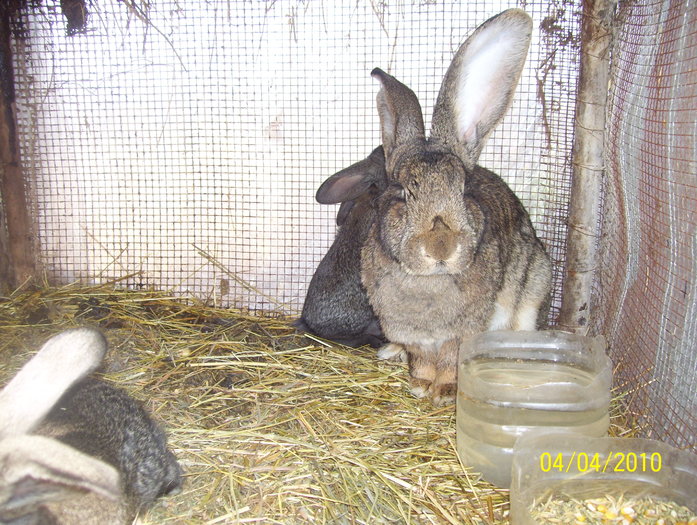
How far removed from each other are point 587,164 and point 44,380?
2.88 m

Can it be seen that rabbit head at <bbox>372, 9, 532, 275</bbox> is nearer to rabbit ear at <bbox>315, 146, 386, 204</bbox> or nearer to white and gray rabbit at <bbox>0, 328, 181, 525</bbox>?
rabbit ear at <bbox>315, 146, 386, 204</bbox>

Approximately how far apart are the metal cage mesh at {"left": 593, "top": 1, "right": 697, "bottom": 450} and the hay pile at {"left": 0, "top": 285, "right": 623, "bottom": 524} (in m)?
0.32

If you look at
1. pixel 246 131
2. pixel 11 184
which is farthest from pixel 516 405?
pixel 11 184

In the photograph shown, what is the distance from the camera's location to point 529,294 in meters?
3.16

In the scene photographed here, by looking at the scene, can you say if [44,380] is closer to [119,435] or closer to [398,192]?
[119,435]

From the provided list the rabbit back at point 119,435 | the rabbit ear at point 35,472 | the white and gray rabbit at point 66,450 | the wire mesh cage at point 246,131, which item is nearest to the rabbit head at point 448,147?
the wire mesh cage at point 246,131

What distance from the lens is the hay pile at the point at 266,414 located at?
6.87 feet

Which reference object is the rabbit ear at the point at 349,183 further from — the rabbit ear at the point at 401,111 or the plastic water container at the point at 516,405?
the plastic water container at the point at 516,405

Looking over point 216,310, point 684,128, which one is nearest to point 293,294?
point 216,310

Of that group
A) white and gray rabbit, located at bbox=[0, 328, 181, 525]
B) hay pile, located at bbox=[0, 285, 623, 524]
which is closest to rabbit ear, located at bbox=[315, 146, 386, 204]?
hay pile, located at bbox=[0, 285, 623, 524]

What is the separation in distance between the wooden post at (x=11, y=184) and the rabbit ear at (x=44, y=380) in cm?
254

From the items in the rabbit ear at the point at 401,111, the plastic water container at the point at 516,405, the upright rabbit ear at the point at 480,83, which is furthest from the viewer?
the rabbit ear at the point at 401,111

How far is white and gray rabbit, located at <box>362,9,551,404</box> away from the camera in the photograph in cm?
251

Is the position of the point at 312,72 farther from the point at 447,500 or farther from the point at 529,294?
the point at 447,500
